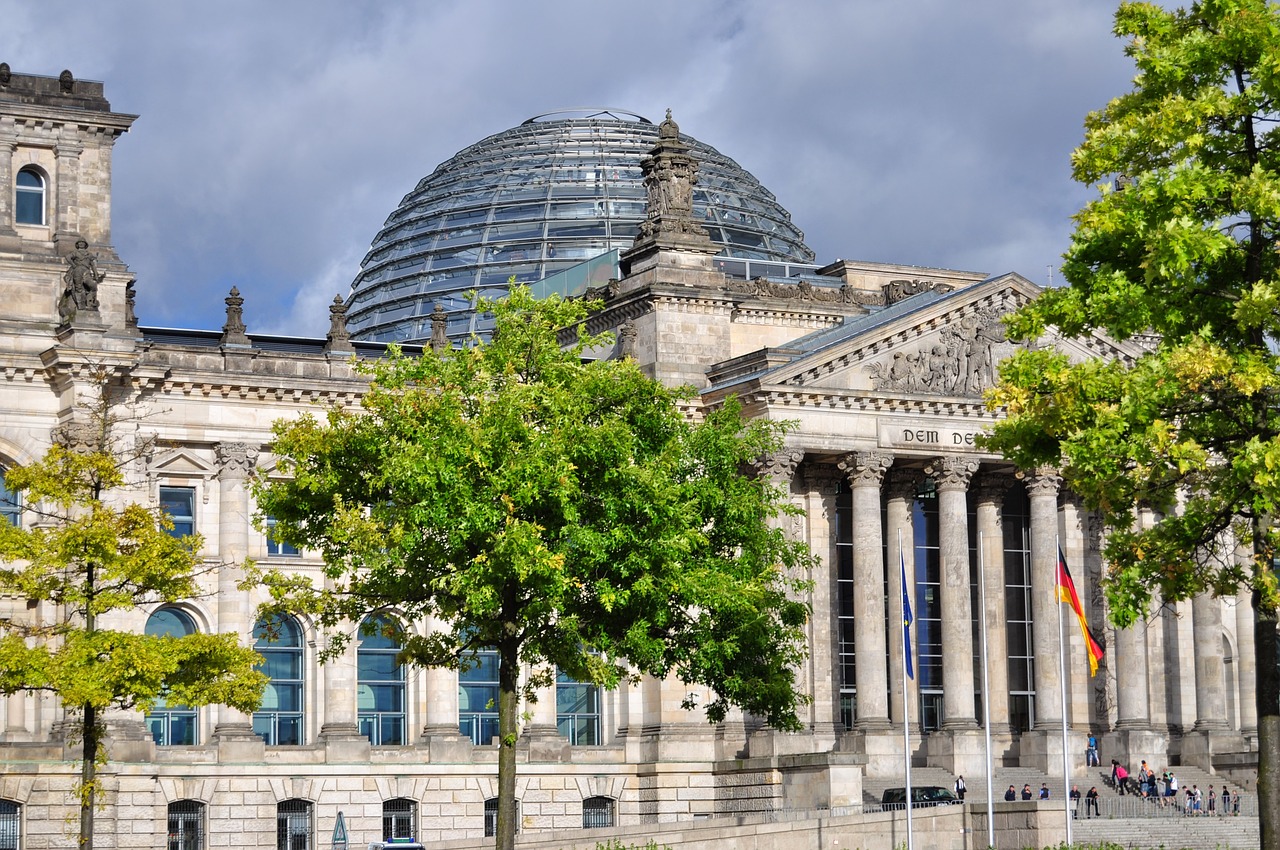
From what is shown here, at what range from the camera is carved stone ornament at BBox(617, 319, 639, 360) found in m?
76.2

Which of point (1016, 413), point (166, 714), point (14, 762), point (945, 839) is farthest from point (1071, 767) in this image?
point (1016, 413)

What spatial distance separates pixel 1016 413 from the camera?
124ft

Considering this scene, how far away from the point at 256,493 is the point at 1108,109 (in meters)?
22.5

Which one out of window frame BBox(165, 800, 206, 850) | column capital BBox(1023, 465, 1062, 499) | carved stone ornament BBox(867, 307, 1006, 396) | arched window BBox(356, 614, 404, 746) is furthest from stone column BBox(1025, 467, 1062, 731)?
window frame BBox(165, 800, 206, 850)

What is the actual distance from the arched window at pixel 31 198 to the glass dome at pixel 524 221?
31.9 metres

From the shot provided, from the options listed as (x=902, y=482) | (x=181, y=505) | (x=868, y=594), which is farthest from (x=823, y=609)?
(x=181, y=505)

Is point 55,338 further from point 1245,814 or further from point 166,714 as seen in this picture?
point 1245,814

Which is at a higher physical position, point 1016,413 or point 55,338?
point 55,338

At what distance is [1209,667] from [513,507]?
139ft

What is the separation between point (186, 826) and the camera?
67.0m

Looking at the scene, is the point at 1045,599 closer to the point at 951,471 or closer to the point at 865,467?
the point at 951,471

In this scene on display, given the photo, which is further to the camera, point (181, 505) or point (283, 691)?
point (283, 691)

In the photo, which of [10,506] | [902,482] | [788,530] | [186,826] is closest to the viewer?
[10,506]

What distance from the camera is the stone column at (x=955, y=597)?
7612cm
